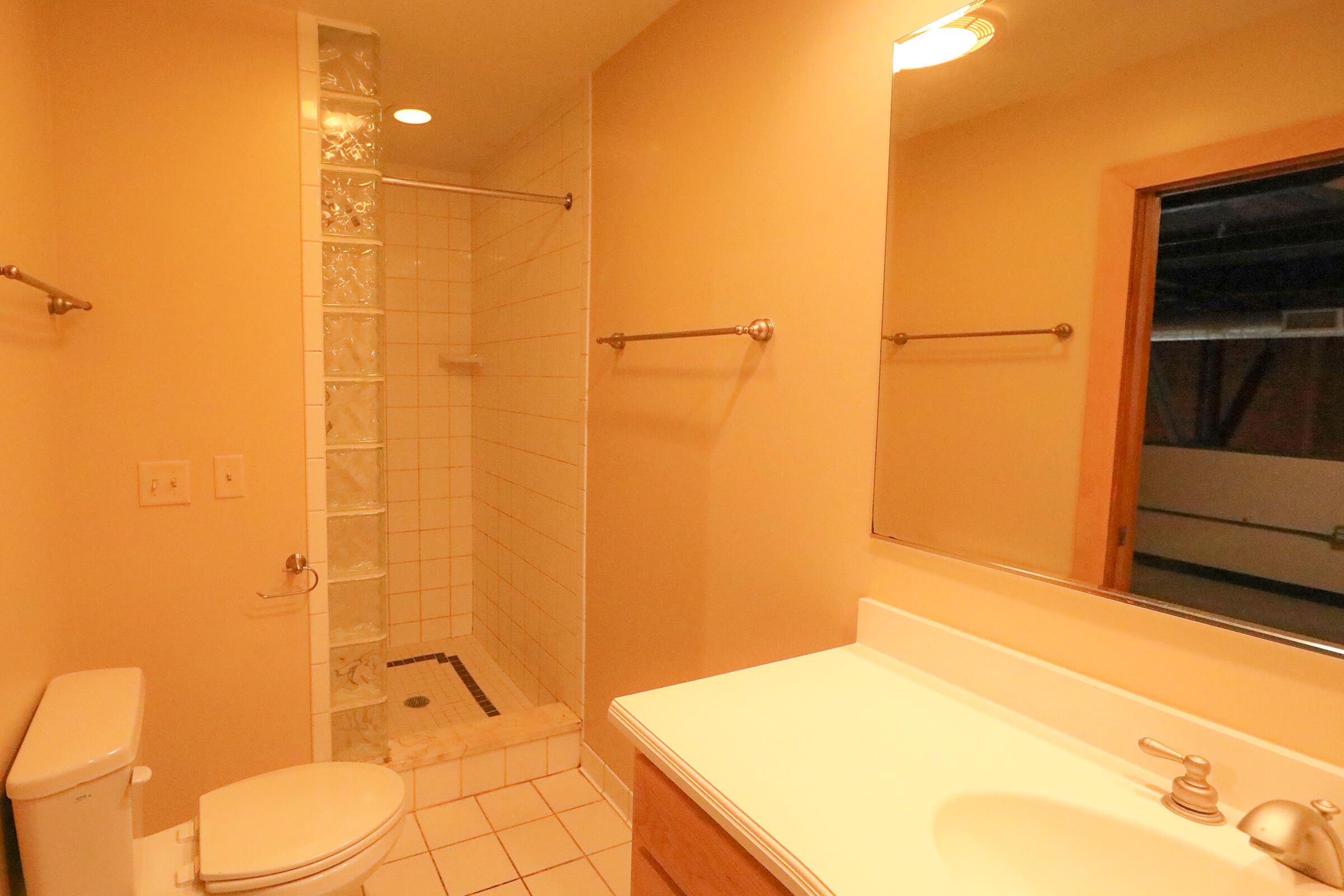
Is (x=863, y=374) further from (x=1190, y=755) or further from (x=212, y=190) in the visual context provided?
(x=212, y=190)

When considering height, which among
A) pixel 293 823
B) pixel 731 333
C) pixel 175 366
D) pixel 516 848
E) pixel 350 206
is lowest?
pixel 516 848

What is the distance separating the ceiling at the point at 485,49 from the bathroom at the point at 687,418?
2 cm

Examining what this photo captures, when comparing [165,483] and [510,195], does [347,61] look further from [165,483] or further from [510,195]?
[165,483]

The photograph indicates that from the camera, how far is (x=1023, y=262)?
114cm

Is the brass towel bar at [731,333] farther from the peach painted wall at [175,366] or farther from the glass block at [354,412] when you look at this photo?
the peach painted wall at [175,366]

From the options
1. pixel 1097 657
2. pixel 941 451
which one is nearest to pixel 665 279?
pixel 941 451

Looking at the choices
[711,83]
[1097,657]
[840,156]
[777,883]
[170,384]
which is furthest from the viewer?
[170,384]

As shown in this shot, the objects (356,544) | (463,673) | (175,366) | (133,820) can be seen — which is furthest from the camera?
(463,673)

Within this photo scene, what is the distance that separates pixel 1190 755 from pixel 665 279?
1.57m

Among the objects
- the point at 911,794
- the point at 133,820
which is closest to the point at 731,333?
the point at 911,794

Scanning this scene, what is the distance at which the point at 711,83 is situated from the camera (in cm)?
181

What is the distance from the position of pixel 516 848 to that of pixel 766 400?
5.09 ft

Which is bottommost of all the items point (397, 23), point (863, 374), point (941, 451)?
point (941, 451)

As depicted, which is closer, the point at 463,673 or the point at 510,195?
the point at 510,195
